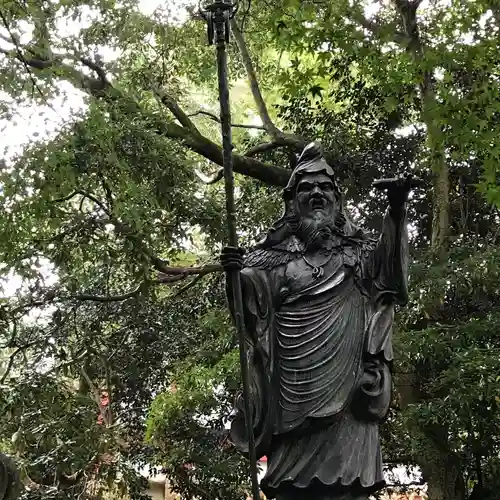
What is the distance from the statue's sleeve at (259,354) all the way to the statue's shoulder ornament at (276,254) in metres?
0.05

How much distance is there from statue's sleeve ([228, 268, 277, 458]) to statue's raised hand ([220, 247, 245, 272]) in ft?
0.52

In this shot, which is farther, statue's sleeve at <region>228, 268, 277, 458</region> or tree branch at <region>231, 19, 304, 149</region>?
tree branch at <region>231, 19, 304, 149</region>

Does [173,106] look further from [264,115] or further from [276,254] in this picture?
[276,254]

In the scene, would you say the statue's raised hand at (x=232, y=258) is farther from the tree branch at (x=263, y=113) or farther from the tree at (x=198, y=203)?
the tree branch at (x=263, y=113)

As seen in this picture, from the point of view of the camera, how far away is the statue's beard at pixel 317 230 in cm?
382

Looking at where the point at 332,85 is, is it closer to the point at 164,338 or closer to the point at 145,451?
the point at 164,338

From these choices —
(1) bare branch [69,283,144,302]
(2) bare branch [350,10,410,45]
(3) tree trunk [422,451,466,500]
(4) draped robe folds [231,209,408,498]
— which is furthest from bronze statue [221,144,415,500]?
(1) bare branch [69,283,144,302]

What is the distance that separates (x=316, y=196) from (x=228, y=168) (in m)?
0.53

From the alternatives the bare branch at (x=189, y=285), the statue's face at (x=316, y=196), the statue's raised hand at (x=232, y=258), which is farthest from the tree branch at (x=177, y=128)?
the statue's raised hand at (x=232, y=258)

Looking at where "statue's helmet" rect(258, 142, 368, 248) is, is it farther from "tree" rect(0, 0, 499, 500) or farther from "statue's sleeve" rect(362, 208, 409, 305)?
"tree" rect(0, 0, 499, 500)

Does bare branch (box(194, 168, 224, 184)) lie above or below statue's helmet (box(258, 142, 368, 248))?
above

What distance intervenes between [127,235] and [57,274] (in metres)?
1.59

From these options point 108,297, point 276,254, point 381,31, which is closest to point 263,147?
point 108,297

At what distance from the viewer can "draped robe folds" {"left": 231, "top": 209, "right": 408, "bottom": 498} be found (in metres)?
3.43
